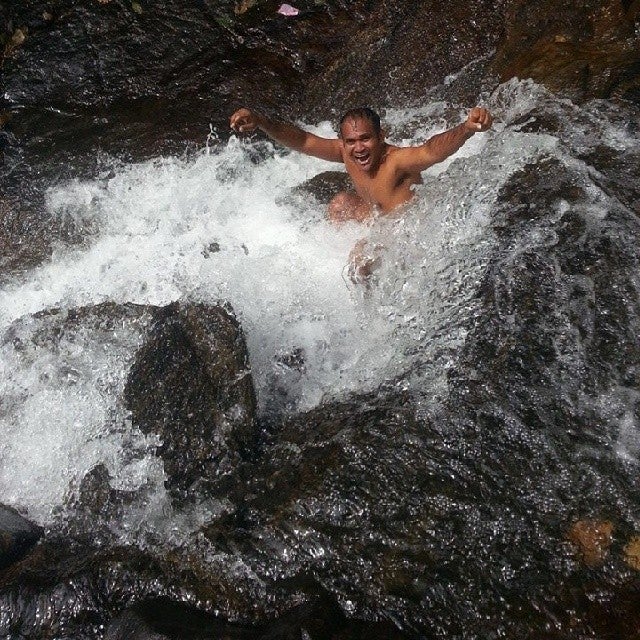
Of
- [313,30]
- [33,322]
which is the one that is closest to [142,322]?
[33,322]

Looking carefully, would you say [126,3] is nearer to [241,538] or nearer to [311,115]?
[311,115]

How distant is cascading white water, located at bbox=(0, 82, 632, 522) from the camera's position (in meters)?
3.49

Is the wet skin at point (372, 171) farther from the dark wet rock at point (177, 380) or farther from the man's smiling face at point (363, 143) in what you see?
the dark wet rock at point (177, 380)

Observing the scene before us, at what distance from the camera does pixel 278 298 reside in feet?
13.6

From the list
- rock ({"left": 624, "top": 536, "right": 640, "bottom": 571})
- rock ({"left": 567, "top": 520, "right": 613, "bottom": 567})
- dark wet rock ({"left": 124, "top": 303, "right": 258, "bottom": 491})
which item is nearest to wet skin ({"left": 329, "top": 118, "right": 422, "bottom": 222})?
dark wet rock ({"left": 124, "top": 303, "right": 258, "bottom": 491})

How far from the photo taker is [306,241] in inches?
177

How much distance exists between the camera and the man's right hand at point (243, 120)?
11.1 ft

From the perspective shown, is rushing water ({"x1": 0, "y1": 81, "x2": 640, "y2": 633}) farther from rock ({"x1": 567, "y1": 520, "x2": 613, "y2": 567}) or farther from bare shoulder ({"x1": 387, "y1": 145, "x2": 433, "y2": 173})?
bare shoulder ({"x1": 387, "y1": 145, "x2": 433, "y2": 173})

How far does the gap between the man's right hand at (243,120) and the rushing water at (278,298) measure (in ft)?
3.58

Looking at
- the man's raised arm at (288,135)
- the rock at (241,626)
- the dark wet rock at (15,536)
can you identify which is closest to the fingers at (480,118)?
the man's raised arm at (288,135)

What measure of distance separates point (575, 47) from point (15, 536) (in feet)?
15.4

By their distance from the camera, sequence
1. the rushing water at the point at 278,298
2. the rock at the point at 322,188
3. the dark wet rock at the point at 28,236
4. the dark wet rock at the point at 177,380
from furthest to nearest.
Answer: the dark wet rock at the point at 28,236 → the rock at the point at 322,188 → the dark wet rock at the point at 177,380 → the rushing water at the point at 278,298

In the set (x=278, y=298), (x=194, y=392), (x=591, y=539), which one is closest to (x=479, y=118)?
(x=278, y=298)

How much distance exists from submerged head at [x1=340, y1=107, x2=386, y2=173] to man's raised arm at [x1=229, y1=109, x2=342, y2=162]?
0.91 feet
